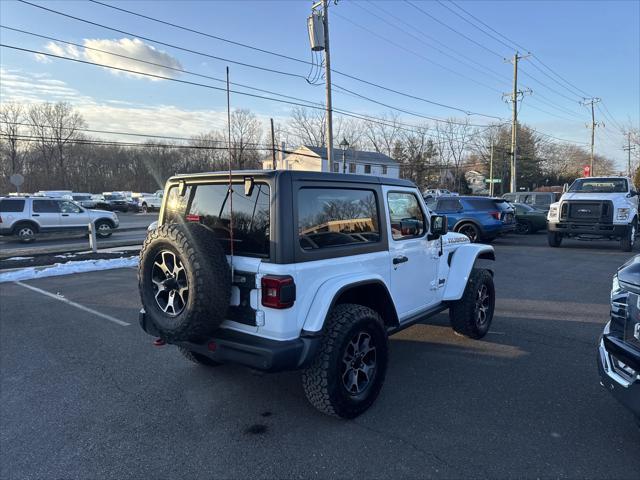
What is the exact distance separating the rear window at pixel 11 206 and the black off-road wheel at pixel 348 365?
17806 mm

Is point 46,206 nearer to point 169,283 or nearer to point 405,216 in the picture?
point 169,283

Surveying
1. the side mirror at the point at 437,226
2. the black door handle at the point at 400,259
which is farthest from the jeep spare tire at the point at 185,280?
the side mirror at the point at 437,226

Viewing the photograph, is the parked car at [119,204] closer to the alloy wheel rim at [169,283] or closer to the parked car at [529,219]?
the parked car at [529,219]

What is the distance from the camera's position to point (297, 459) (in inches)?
107

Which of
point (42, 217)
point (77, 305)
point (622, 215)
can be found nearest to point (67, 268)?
point (77, 305)

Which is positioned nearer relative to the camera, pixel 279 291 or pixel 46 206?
pixel 279 291

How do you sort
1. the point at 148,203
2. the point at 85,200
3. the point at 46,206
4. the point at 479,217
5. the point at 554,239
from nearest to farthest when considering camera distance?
the point at 554,239
the point at 479,217
the point at 46,206
the point at 85,200
the point at 148,203

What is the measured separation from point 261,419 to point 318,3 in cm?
2029

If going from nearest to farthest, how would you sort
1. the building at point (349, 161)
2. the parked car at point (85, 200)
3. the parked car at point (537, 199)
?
the parked car at point (537, 199) → the parked car at point (85, 200) → the building at point (349, 161)

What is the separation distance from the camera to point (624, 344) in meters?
2.58

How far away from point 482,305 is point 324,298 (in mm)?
2870

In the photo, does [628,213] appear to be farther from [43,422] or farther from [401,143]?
[401,143]

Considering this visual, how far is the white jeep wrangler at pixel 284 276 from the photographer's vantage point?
9.29ft

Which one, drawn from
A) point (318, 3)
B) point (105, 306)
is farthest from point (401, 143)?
point (105, 306)
